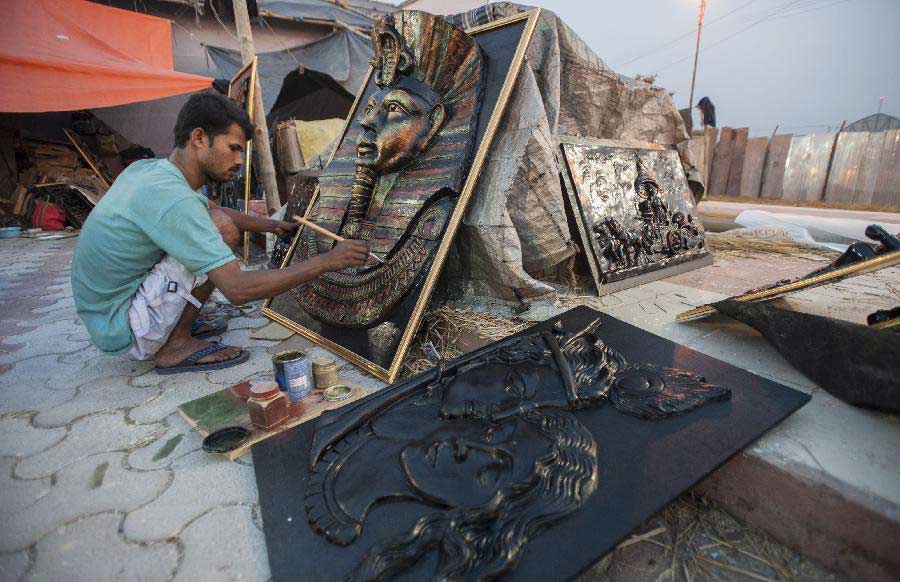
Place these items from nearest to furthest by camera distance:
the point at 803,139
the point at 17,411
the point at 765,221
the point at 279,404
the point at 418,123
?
1. the point at 279,404
2. the point at 17,411
3. the point at 418,123
4. the point at 765,221
5. the point at 803,139

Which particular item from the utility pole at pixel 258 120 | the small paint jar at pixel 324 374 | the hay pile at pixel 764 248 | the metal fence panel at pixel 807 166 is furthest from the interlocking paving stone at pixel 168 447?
the metal fence panel at pixel 807 166

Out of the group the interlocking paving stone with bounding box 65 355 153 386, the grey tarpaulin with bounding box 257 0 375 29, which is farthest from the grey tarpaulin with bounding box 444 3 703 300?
the grey tarpaulin with bounding box 257 0 375 29

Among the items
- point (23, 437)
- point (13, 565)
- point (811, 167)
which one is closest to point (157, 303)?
point (23, 437)

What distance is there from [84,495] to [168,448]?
274 mm

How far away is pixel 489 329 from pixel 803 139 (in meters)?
11.3

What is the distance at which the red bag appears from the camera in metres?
7.76

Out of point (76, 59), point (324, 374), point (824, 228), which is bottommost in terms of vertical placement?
point (324, 374)

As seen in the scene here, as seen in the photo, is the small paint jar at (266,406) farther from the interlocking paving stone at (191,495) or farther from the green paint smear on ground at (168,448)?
the green paint smear on ground at (168,448)

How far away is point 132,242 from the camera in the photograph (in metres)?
2.06

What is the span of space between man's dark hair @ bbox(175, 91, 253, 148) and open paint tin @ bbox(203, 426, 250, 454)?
1447 mm

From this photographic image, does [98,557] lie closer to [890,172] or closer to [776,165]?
[890,172]

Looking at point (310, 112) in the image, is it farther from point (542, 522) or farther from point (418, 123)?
point (542, 522)

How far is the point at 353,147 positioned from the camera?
9.48 ft

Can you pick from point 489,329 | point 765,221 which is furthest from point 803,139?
point 489,329
